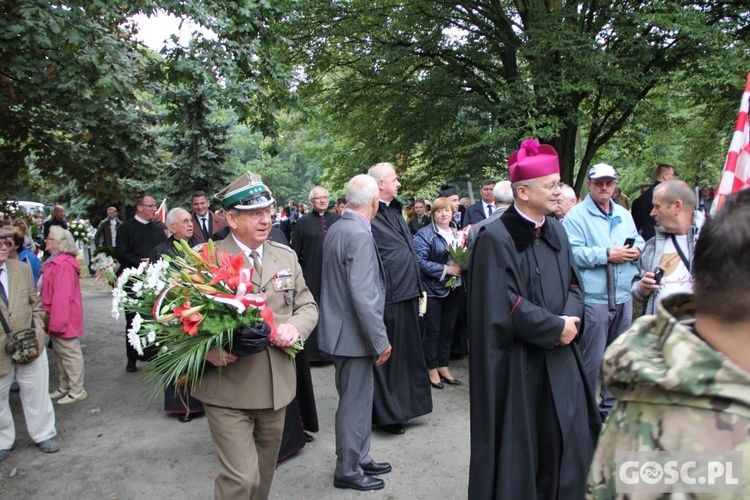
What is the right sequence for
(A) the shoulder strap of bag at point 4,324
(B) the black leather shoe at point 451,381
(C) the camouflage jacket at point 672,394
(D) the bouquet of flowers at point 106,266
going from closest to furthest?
(C) the camouflage jacket at point 672,394 → (A) the shoulder strap of bag at point 4,324 → (B) the black leather shoe at point 451,381 → (D) the bouquet of flowers at point 106,266

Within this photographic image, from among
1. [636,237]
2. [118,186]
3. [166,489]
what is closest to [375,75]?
[118,186]

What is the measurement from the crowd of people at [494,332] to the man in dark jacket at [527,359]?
1cm

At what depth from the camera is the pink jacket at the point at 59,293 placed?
21.8ft

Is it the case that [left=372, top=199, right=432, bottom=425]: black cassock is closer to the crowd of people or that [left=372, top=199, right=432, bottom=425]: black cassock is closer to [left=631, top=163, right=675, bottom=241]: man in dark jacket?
the crowd of people

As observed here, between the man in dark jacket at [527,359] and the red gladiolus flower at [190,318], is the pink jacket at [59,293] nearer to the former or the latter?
the red gladiolus flower at [190,318]

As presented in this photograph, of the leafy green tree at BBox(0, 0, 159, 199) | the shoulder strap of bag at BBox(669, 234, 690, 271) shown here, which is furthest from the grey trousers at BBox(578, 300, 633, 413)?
the leafy green tree at BBox(0, 0, 159, 199)

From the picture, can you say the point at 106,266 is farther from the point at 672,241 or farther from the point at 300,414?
the point at 672,241

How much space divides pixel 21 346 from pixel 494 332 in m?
4.29

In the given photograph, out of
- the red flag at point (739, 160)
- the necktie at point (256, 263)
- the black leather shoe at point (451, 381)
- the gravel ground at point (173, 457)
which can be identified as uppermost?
the red flag at point (739, 160)

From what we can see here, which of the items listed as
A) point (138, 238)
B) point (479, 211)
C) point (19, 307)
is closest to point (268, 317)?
point (19, 307)

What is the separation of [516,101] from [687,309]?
36.1 feet

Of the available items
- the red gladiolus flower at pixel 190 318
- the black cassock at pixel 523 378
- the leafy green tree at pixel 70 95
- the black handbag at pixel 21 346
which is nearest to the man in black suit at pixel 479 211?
the leafy green tree at pixel 70 95

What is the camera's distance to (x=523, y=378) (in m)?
3.38

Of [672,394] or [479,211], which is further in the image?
[479,211]
